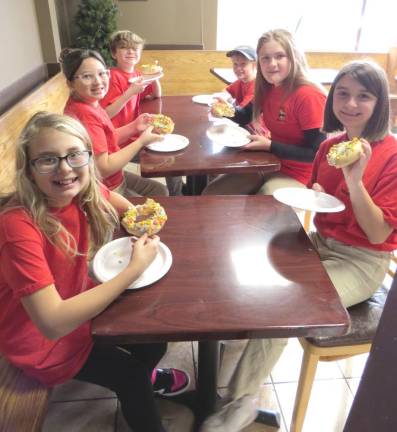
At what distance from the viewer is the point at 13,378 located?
3.91 feet

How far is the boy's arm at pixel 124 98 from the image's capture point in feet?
7.88

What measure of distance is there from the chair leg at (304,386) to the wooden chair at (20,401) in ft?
2.97

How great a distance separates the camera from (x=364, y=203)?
49.5 inches

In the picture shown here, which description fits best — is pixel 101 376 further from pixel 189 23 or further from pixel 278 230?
pixel 189 23

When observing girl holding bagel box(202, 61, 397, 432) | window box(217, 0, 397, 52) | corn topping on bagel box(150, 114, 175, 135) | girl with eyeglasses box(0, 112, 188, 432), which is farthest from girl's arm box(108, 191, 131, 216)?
window box(217, 0, 397, 52)

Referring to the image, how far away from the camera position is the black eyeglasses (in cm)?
107

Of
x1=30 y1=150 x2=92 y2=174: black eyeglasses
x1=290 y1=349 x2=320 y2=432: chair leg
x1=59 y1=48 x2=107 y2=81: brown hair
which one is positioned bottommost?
x1=290 y1=349 x2=320 y2=432: chair leg

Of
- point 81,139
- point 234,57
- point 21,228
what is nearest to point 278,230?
point 81,139

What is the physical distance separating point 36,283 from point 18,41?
3.09m

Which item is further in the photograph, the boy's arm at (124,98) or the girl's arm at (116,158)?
the boy's arm at (124,98)

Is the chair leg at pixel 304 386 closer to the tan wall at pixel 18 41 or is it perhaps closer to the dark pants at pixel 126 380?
the dark pants at pixel 126 380

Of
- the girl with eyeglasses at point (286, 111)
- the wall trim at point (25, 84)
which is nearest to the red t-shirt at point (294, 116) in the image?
the girl with eyeglasses at point (286, 111)

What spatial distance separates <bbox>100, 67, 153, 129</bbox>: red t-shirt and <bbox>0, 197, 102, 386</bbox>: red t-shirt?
1.60m

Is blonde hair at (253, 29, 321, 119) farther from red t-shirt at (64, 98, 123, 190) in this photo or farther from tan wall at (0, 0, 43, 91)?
tan wall at (0, 0, 43, 91)
